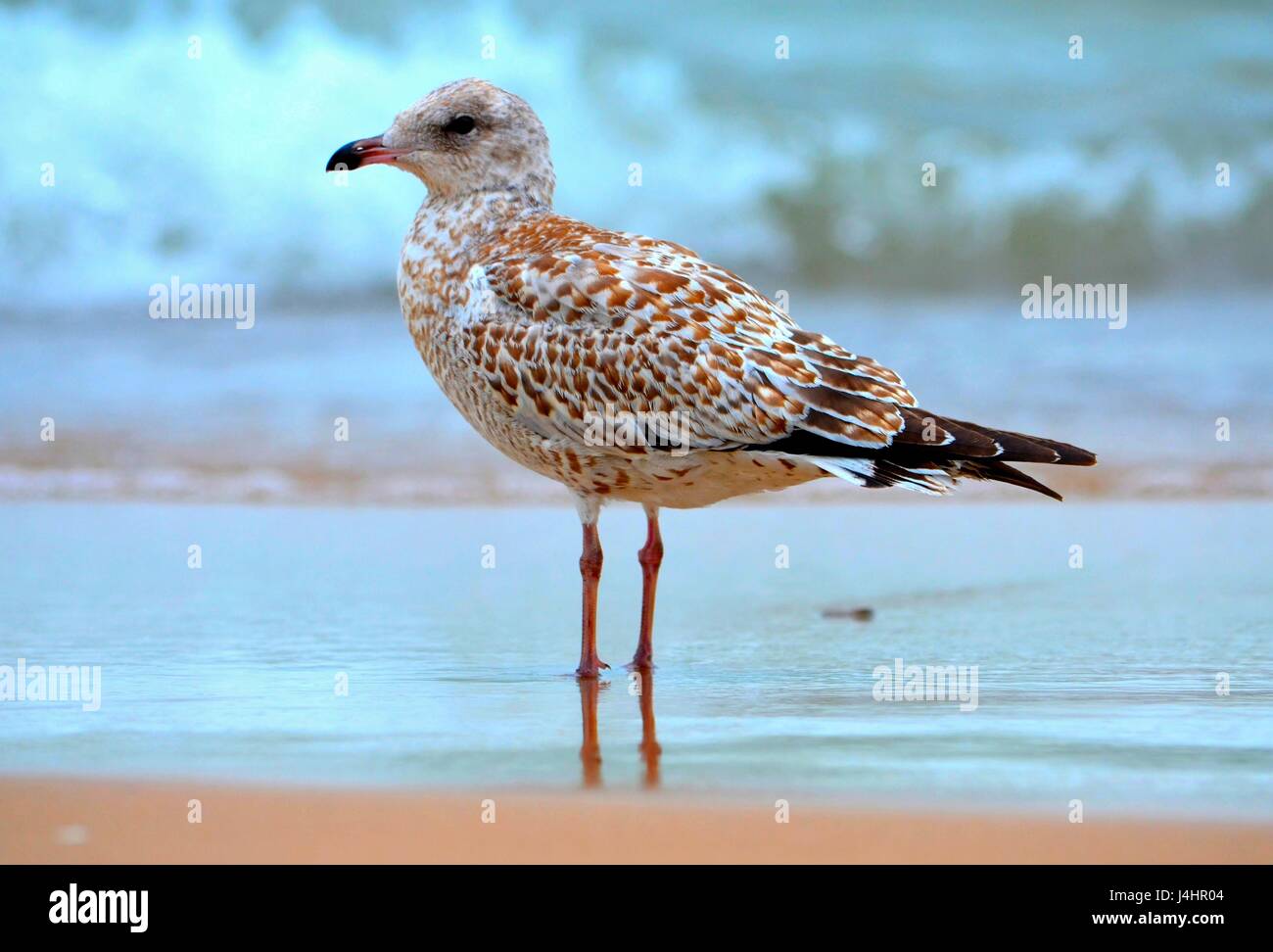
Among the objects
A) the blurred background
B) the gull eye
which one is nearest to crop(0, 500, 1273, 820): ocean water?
the gull eye

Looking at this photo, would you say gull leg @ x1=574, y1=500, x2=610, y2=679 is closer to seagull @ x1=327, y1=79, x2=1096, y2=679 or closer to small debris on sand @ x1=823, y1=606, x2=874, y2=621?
seagull @ x1=327, y1=79, x2=1096, y2=679

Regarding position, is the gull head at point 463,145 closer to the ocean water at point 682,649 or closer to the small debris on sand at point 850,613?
the ocean water at point 682,649

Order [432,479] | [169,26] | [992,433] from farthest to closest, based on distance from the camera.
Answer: [169,26] < [432,479] < [992,433]

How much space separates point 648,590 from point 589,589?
0.25m

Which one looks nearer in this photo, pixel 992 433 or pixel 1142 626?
pixel 992 433

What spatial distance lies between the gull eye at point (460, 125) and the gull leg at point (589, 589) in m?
1.58

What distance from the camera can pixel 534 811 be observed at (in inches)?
164

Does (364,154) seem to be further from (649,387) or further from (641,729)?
(641,729)

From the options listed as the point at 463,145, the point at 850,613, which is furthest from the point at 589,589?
the point at 463,145

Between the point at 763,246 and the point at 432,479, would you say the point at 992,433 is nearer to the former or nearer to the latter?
the point at 432,479

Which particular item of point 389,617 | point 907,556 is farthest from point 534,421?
point 907,556

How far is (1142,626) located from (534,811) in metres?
3.54

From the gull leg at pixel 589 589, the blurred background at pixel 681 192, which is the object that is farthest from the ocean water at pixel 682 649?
the blurred background at pixel 681 192

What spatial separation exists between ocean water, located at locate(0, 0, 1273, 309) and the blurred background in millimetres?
38
